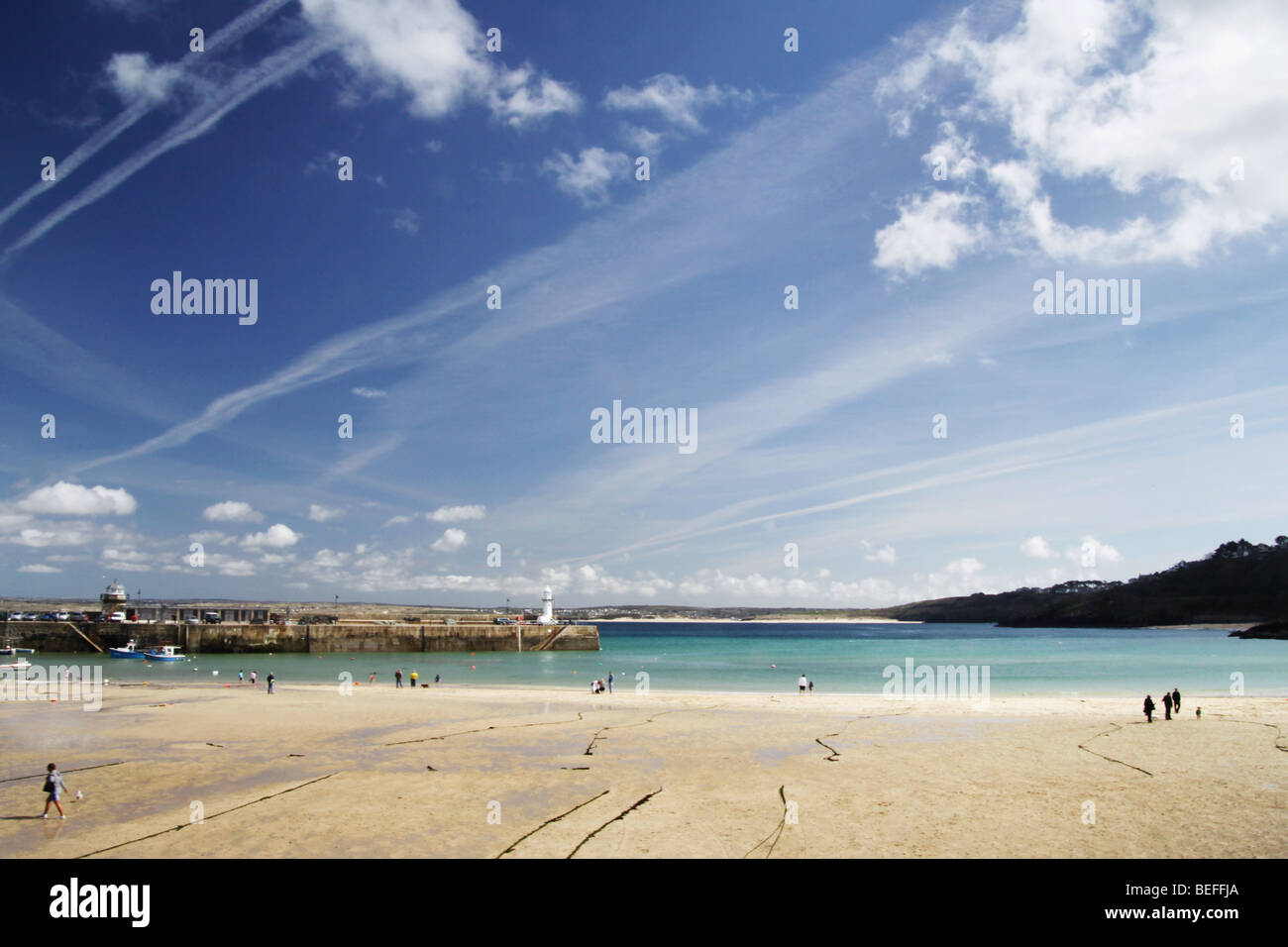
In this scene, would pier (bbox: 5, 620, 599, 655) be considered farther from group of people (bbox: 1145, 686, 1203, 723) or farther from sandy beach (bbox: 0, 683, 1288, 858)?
group of people (bbox: 1145, 686, 1203, 723)

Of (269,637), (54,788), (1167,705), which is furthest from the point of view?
(269,637)

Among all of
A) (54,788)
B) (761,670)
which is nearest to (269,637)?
(761,670)

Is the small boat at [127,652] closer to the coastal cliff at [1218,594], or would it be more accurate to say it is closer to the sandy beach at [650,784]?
the sandy beach at [650,784]

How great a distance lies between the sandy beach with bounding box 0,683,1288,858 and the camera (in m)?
13.1

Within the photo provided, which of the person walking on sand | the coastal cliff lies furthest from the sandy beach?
the coastal cliff

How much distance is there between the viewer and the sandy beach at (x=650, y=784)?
1305cm

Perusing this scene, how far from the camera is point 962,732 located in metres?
26.4

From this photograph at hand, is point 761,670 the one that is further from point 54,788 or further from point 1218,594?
point 1218,594

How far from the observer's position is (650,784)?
17.8 m

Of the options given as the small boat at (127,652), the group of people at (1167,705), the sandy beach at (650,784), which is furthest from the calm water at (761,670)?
the sandy beach at (650,784)

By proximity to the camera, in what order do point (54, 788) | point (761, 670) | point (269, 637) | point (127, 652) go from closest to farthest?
point (54, 788)
point (761, 670)
point (127, 652)
point (269, 637)

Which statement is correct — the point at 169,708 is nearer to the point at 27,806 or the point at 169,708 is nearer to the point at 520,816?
the point at 27,806
